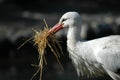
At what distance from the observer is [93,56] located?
9414mm

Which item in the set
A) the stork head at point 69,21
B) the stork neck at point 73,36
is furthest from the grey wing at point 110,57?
the stork head at point 69,21

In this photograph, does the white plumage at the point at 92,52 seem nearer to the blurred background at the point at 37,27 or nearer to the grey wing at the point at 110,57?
the grey wing at the point at 110,57

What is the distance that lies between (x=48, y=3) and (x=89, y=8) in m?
2.01

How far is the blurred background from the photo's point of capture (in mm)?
17375

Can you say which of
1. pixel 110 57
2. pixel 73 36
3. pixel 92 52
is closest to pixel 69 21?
pixel 73 36

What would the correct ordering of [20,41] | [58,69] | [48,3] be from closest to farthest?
1. [58,69]
2. [20,41]
3. [48,3]

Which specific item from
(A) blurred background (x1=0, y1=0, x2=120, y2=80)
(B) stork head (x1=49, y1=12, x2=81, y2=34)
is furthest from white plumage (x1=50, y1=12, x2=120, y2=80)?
(A) blurred background (x1=0, y1=0, x2=120, y2=80)

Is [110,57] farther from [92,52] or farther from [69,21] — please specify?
[69,21]

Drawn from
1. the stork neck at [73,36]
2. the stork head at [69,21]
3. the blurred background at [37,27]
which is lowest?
the blurred background at [37,27]

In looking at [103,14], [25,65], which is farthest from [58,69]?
[103,14]

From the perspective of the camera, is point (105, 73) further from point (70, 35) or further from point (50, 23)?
point (50, 23)

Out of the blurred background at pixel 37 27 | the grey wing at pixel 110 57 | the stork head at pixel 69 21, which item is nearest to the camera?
the grey wing at pixel 110 57

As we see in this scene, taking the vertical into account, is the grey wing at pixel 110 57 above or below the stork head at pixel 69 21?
below

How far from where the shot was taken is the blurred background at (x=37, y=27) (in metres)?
17.4
